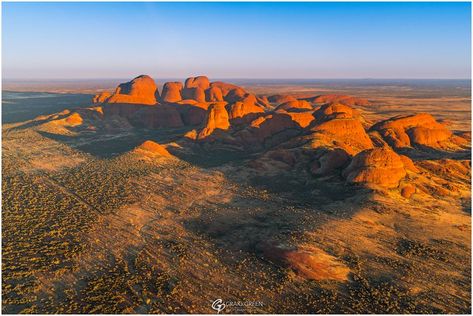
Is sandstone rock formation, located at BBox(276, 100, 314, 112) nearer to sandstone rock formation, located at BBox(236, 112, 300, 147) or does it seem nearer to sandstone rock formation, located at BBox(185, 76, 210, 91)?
sandstone rock formation, located at BBox(236, 112, 300, 147)

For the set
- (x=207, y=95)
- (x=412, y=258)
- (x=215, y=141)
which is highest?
(x=207, y=95)

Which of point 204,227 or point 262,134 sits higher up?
point 262,134

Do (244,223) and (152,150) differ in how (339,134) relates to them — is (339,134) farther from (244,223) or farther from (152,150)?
(152,150)

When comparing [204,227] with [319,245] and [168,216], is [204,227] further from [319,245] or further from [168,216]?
[319,245]

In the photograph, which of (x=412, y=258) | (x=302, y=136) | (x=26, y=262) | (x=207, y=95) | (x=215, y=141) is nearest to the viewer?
(x=26, y=262)

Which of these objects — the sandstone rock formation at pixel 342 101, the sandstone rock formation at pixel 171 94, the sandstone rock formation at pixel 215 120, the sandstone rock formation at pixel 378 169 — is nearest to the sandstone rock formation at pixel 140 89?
the sandstone rock formation at pixel 171 94

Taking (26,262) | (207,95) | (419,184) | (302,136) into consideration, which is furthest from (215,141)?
(207,95)

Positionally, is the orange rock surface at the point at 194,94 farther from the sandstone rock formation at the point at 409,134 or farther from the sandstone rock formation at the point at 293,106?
the sandstone rock formation at the point at 409,134
